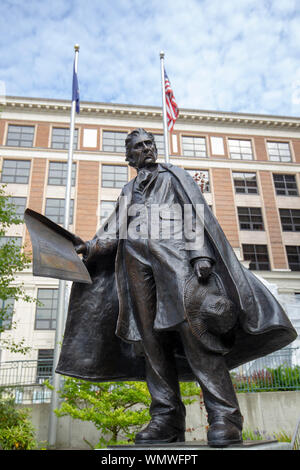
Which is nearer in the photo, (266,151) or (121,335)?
(121,335)

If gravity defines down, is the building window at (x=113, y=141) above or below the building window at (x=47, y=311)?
above

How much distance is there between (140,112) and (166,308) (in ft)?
106

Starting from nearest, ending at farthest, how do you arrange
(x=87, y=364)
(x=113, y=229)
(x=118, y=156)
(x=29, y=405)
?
1. (x=87, y=364)
2. (x=113, y=229)
3. (x=29, y=405)
4. (x=118, y=156)

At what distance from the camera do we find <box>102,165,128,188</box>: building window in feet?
105

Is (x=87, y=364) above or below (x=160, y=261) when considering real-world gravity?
below

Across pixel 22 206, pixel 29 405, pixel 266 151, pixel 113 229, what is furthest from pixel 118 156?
pixel 113 229

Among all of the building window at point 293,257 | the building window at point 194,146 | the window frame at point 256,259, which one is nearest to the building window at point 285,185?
the building window at point 293,257

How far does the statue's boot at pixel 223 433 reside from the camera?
2.36m

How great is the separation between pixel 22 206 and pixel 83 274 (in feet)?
95.8

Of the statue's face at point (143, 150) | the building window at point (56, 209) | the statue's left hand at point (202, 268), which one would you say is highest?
the building window at point (56, 209)

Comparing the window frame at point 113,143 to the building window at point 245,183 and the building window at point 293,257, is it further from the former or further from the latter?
the building window at point 293,257

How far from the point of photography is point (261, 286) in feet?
9.67

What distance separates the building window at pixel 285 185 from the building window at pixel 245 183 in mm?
1975
